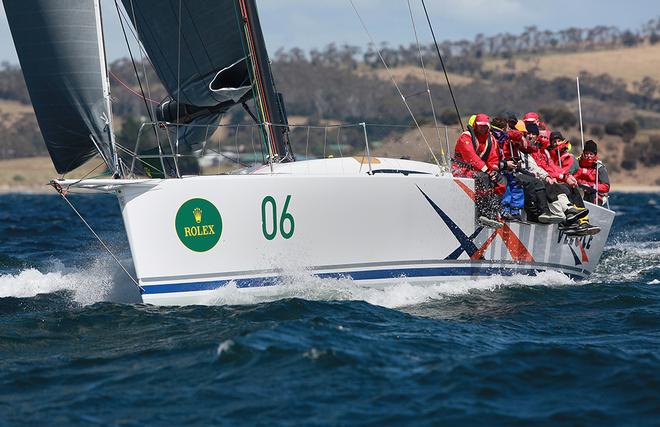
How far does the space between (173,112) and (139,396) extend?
16.7 ft

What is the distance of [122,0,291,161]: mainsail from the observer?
9734 mm

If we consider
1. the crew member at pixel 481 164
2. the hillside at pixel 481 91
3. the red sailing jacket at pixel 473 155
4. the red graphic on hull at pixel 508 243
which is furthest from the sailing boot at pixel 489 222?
the hillside at pixel 481 91

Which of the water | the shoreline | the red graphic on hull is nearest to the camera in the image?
the water

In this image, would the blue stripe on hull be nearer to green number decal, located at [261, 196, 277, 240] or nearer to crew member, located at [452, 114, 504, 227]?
green number decal, located at [261, 196, 277, 240]

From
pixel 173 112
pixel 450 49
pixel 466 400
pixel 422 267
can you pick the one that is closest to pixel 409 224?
pixel 422 267

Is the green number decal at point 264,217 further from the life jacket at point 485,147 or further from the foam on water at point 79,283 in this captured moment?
the life jacket at point 485,147

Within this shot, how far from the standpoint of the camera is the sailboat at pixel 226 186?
334 inches

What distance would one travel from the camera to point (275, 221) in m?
8.88

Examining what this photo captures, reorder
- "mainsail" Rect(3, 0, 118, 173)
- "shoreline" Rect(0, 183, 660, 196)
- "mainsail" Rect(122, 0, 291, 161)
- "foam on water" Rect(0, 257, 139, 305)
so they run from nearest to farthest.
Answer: "mainsail" Rect(3, 0, 118, 173), "foam on water" Rect(0, 257, 139, 305), "mainsail" Rect(122, 0, 291, 161), "shoreline" Rect(0, 183, 660, 196)

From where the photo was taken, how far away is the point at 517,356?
6.72m

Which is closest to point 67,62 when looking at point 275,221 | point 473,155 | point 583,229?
point 275,221

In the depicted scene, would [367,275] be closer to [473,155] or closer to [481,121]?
[473,155]

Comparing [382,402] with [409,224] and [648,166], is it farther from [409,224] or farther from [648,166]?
[648,166]

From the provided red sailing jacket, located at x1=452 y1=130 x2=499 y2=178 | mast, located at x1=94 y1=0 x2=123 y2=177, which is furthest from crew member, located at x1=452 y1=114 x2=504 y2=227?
mast, located at x1=94 y1=0 x2=123 y2=177
